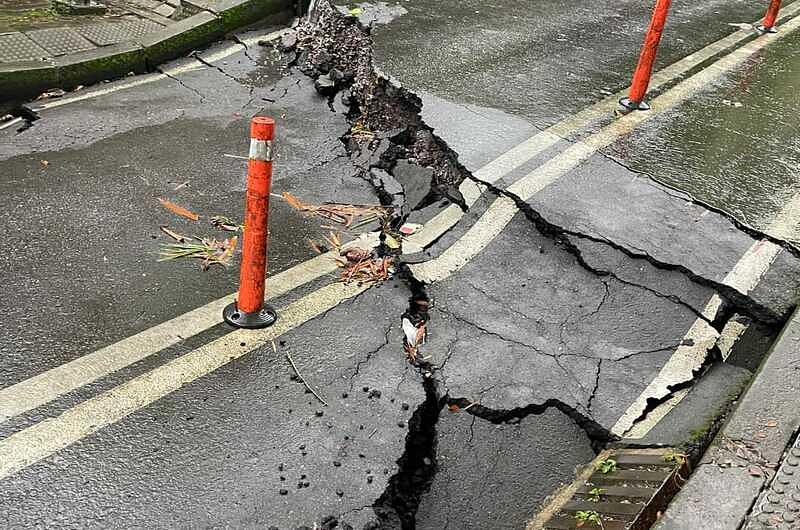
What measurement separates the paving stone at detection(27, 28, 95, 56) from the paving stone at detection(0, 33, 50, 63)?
0.07m

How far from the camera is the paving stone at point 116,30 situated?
6.69 metres

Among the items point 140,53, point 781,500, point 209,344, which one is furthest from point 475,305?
point 140,53

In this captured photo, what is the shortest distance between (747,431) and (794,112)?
410cm

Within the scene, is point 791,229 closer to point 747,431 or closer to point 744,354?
point 744,354

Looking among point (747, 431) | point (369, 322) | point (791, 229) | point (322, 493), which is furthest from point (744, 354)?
point (322, 493)

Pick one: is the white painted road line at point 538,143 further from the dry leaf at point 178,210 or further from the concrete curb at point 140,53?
the concrete curb at point 140,53

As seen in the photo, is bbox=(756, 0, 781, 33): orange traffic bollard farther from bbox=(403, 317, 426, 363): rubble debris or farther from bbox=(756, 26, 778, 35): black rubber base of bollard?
bbox=(403, 317, 426, 363): rubble debris

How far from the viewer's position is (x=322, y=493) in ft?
9.45

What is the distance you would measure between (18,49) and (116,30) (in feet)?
3.13

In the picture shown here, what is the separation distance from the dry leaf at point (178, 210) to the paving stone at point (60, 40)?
2649 millimetres

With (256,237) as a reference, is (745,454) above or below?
below

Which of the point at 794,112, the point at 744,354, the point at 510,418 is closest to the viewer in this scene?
the point at 510,418

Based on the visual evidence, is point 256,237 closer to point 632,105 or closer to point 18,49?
point 632,105

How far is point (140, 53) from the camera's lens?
6.61 meters
